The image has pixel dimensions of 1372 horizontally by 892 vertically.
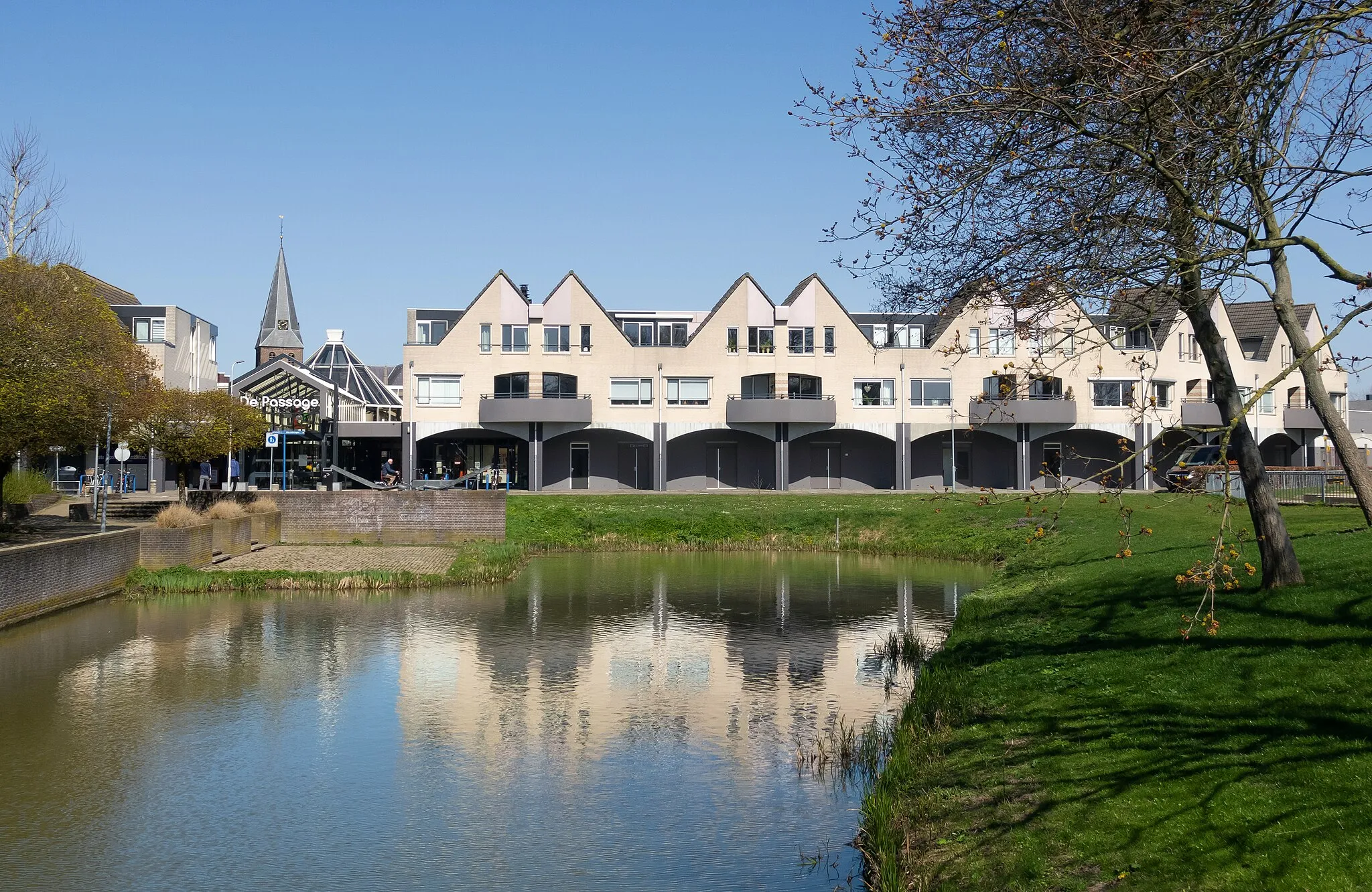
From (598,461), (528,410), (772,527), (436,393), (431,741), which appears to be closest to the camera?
(431,741)

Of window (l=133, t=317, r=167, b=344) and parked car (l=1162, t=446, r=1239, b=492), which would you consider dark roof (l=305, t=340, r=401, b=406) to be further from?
parked car (l=1162, t=446, r=1239, b=492)

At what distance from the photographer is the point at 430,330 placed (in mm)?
65375

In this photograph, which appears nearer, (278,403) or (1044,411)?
(278,403)

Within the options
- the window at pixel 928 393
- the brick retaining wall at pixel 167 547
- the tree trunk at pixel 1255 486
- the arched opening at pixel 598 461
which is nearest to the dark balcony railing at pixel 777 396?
the window at pixel 928 393

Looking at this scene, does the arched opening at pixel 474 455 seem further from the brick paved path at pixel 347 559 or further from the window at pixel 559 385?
the brick paved path at pixel 347 559

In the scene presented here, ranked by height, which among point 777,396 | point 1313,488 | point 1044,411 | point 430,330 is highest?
point 430,330

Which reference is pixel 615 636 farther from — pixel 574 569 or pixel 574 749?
pixel 574 569

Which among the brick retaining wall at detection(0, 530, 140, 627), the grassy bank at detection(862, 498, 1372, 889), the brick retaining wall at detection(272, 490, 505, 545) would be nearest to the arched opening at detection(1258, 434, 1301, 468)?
the brick retaining wall at detection(272, 490, 505, 545)

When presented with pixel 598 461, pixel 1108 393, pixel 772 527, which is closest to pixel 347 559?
pixel 772 527

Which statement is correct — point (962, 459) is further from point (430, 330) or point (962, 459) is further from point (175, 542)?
point (175, 542)

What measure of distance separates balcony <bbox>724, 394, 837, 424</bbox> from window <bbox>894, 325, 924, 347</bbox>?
5.76 metres

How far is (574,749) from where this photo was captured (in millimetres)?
14664

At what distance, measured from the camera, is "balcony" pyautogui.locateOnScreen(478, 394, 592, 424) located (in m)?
58.6

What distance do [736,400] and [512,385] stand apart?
1145cm
